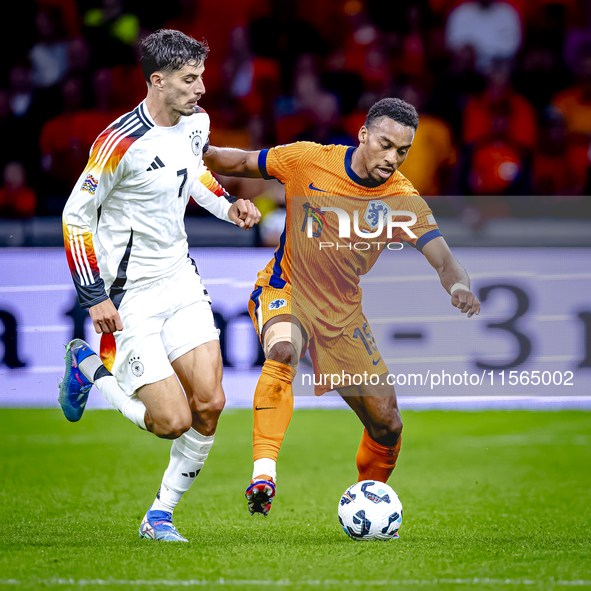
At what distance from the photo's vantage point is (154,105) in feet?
14.4

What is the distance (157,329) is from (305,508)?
4.77ft

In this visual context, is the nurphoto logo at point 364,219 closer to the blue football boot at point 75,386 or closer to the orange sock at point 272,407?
the orange sock at point 272,407

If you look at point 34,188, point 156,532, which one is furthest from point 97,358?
point 34,188

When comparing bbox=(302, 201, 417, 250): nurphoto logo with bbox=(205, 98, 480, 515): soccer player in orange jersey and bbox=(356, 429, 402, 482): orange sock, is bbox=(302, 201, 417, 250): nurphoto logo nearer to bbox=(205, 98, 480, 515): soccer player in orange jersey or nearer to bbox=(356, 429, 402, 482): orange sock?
bbox=(205, 98, 480, 515): soccer player in orange jersey

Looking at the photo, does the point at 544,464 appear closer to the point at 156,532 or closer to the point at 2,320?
the point at 156,532

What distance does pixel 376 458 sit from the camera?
4746mm

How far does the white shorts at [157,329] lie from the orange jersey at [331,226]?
0.42 m

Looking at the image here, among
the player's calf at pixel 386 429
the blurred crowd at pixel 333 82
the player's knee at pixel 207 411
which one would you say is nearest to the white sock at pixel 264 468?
the player's knee at pixel 207 411

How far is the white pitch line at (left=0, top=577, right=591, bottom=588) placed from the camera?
140 inches

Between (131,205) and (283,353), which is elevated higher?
(131,205)

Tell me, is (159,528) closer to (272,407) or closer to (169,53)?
(272,407)

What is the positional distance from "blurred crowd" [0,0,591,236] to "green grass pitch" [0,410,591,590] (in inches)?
79.7

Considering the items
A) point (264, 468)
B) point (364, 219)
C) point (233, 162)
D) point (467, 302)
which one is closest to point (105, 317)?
point (264, 468)

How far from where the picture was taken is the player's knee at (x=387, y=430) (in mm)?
4637
